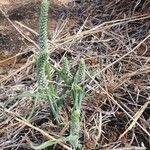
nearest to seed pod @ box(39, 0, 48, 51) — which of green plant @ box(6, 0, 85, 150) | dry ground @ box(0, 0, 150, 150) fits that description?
green plant @ box(6, 0, 85, 150)

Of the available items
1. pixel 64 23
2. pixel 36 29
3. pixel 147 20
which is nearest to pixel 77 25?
pixel 64 23

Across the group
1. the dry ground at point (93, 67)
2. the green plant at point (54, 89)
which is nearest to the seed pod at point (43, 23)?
the green plant at point (54, 89)

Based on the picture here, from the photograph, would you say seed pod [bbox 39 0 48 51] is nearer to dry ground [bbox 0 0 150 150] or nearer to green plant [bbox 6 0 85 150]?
green plant [bbox 6 0 85 150]

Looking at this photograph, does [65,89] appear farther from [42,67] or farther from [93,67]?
[93,67]

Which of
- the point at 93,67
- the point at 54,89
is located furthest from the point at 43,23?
the point at 93,67

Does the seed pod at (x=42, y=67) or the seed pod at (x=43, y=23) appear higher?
the seed pod at (x=43, y=23)

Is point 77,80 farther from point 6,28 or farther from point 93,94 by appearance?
point 6,28

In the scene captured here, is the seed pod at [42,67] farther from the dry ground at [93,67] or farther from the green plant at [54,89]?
the dry ground at [93,67]

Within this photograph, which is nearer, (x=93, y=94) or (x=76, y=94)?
(x=76, y=94)
